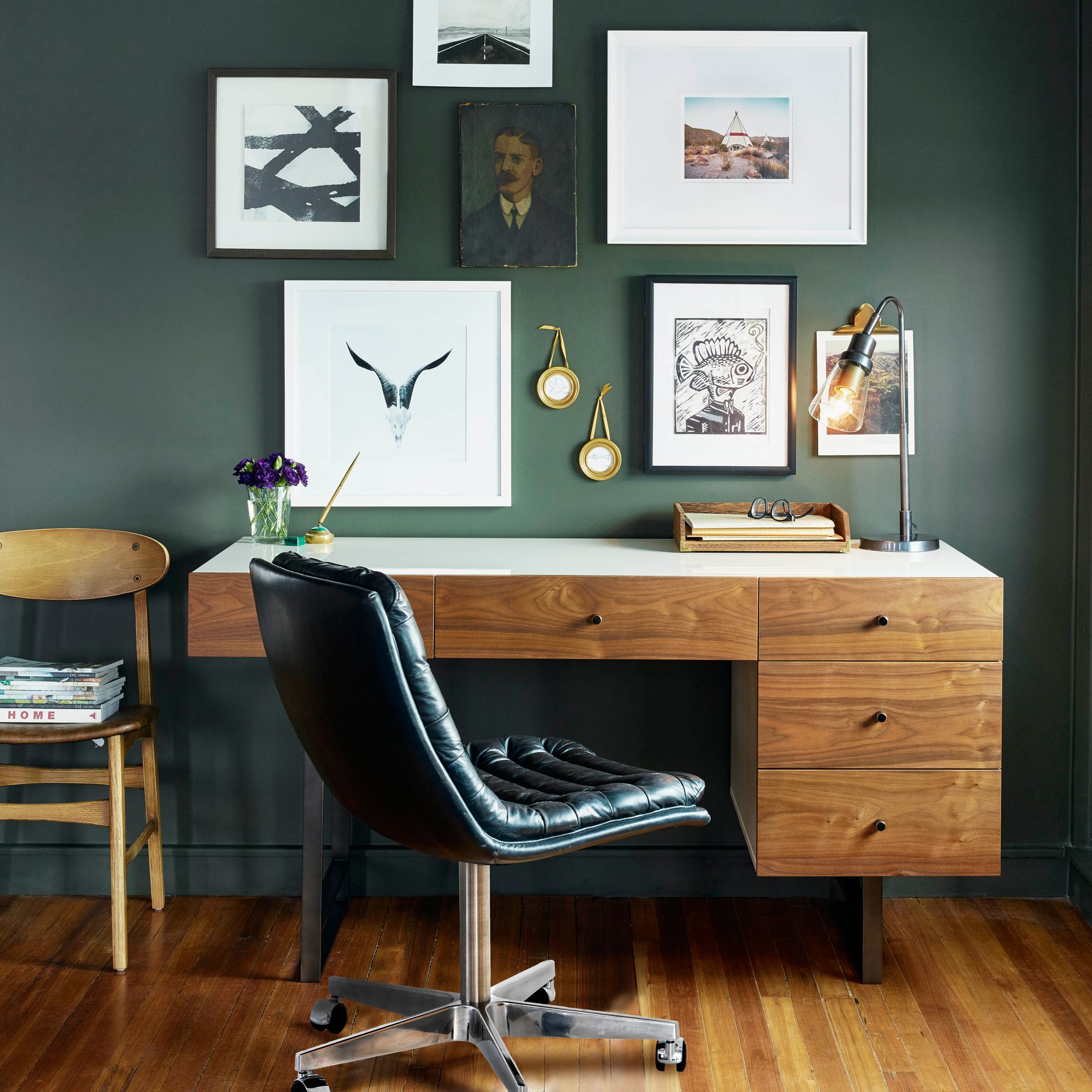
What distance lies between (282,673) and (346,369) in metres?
1.06

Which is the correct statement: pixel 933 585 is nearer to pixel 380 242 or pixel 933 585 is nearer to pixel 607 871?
pixel 607 871

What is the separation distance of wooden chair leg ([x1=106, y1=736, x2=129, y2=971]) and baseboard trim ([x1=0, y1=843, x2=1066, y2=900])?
0.34 meters

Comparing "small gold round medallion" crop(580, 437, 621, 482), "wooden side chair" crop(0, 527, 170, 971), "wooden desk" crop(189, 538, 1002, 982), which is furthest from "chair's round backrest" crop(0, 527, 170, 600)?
"small gold round medallion" crop(580, 437, 621, 482)

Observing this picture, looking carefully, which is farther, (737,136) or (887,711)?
(737,136)

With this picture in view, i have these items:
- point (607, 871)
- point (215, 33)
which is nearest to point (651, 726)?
point (607, 871)

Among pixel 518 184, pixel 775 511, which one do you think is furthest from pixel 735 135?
pixel 775 511

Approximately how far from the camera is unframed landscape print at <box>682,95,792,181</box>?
248cm

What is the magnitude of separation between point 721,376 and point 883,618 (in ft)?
2.59

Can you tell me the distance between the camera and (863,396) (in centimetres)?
249

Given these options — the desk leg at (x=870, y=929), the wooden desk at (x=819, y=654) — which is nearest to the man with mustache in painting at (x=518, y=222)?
the wooden desk at (x=819, y=654)

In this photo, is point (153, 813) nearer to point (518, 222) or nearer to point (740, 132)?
point (518, 222)

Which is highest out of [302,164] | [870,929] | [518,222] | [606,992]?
[302,164]

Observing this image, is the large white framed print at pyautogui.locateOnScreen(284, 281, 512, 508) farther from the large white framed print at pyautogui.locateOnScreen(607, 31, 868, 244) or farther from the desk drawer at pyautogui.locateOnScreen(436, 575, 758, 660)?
the desk drawer at pyautogui.locateOnScreen(436, 575, 758, 660)

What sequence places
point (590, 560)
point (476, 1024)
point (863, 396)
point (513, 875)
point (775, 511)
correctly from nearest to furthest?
point (476, 1024), point (590, 560), point (775, 511), point (863, 396), point (513, 875)
